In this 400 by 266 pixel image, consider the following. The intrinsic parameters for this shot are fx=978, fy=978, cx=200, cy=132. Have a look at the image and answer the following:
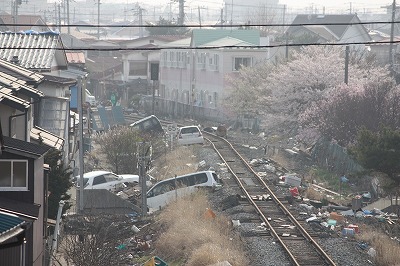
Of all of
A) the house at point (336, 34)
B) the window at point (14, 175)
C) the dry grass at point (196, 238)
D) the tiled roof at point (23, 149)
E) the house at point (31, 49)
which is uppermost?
the house at point (336, 34)

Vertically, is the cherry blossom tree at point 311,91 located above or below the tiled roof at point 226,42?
below

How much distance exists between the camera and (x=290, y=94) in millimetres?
39031

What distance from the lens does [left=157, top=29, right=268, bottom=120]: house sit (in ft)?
174

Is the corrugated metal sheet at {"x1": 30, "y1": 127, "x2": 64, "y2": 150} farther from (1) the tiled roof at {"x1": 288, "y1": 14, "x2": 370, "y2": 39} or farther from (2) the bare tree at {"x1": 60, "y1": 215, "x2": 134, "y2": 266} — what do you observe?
(1) the tiled roof at {"x1": 288, "y1": 14, "x2": 370, "y2": 39}

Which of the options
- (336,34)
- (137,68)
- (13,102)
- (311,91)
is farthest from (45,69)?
(336,34)

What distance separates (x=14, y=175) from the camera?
13164mm

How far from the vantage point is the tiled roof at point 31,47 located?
25141mm

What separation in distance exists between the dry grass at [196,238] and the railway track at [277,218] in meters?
0.98

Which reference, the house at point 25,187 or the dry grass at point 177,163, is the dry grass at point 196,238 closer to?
the house at point 25,187

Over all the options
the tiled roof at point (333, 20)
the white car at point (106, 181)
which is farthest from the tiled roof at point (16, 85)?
the tiled roof at point (333, 20)

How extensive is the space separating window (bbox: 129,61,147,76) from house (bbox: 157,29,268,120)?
21.0ft

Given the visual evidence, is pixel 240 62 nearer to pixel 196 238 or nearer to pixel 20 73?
pixel 20 73

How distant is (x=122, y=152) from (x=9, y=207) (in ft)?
64.2

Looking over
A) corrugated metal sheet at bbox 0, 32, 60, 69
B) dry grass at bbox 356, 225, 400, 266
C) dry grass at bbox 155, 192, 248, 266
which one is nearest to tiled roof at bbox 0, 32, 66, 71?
corrugated metal sheet at bbox 0, 32, 60, 69
